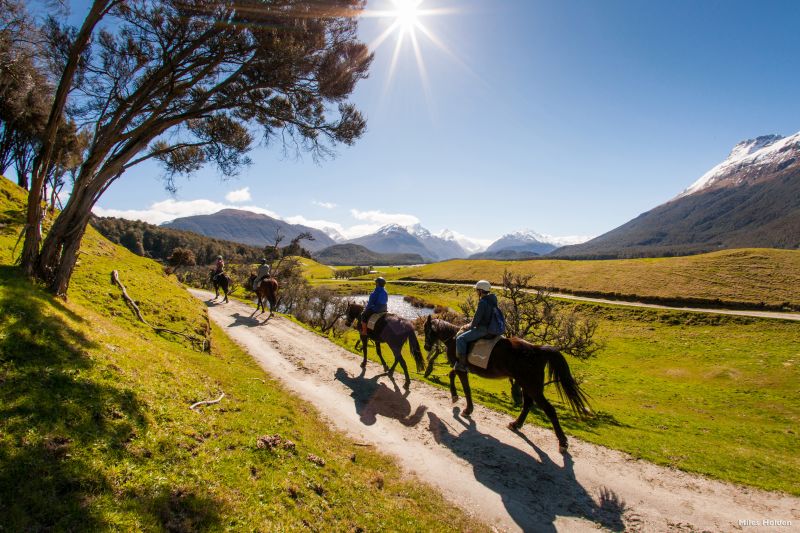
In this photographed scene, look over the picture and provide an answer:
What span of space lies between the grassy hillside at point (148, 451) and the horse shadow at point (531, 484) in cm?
151

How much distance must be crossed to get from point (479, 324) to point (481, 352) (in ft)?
3.27

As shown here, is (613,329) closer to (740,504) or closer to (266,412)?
(740,504)

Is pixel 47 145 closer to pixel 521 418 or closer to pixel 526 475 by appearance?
pixel 526 475

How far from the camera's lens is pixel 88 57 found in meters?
12.7

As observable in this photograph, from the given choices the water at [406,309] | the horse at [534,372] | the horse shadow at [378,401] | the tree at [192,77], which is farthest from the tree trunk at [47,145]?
the water at [406,309]

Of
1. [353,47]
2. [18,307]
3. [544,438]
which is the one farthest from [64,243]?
[544,438]

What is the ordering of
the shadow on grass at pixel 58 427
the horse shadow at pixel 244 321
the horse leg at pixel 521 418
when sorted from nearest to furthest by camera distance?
the shadow on grass at pixel 58 427
the horse leg at pixel 521 418
the horse shadow at pixel 244 321

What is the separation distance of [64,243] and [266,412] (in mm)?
8872

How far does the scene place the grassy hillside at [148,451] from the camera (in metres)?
4.53

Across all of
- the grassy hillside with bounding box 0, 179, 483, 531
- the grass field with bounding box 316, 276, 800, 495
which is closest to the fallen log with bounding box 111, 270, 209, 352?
the grassy hillside with bounding box 0, 179, 483, 531

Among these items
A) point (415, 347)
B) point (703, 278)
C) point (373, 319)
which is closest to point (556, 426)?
point (415, 347)

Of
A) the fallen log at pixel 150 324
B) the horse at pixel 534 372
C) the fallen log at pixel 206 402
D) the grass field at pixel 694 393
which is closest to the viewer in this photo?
the fallen log at pixel 206 402

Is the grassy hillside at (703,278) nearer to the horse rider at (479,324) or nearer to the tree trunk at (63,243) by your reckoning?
the horse rider at (479,324)

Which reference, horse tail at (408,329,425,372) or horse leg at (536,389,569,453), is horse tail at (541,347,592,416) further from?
horse tail at (408,329,425,372)
